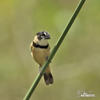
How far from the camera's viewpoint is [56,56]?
4211 millimetres

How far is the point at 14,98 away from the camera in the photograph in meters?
4.55

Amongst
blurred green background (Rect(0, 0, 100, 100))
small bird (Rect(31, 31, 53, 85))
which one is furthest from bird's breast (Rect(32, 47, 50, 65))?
blurred green background (Rect(0, 0, 100, 100))

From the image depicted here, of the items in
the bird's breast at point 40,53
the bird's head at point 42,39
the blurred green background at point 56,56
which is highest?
the bird's head at point 42,39

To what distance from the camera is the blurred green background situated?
381 centimetres

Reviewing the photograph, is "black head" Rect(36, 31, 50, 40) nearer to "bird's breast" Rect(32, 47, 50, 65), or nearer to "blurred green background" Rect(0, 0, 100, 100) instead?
"bird's breast" Rect(32, 47, 50, 65)

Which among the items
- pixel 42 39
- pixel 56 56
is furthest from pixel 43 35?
pixel 56 56

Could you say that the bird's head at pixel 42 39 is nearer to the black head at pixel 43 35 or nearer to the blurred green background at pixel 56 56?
the black head at pixel 43 35

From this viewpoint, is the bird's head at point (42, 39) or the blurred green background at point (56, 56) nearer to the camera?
the bird's head at point (42, 39)

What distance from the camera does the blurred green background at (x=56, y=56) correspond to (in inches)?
150

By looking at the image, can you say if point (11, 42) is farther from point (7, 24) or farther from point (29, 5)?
point (29, 5)

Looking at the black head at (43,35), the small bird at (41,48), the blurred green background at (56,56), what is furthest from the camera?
the blurred green background at (56,56)

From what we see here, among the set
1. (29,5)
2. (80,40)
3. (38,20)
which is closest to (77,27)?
(38,20)

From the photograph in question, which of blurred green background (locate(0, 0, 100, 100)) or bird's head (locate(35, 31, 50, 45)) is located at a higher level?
bird's head (locate(35, 31, 50, 45))

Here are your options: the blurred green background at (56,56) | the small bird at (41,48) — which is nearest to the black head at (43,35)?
the small bird at (41,48)
